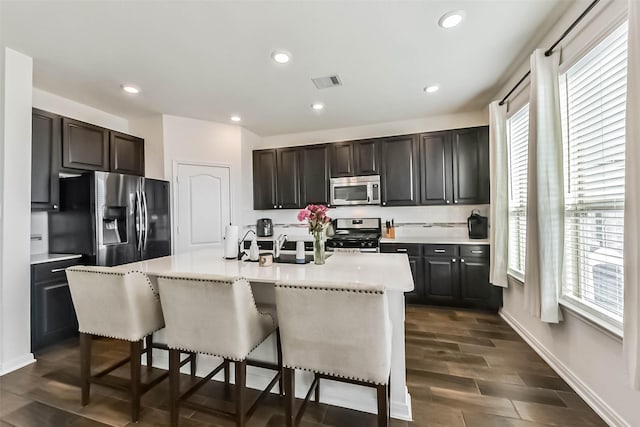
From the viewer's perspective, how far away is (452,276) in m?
3.49

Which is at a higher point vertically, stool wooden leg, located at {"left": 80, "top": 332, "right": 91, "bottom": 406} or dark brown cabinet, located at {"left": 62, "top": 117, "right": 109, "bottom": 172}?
dark brown cabinet, located at {"left": 62, "top": 117, "right": 109, "bottom": 172}

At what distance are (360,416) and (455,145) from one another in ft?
11.2

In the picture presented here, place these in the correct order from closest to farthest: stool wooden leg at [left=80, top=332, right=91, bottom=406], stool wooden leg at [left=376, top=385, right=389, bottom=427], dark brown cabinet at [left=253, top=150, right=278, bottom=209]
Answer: stool wooden leg at [left=376, top=385, right=389, bottom=427], stool wooden leg at [left=80, top=332, right=91, bottom=406], dark brown cabinet at [left=253, top=150, right=278, bottom=209]

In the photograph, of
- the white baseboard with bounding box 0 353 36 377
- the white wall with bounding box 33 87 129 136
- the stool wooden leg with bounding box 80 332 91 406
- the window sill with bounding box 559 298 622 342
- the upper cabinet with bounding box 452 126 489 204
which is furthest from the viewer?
the upper cabinet with bounding box 452 126 489 204

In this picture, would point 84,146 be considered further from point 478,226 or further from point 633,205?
point 478,226

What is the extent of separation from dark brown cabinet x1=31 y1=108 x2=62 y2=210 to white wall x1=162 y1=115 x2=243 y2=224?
3.75ft

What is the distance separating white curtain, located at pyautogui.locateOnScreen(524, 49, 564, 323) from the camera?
1951mm

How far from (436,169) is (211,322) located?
3.47m

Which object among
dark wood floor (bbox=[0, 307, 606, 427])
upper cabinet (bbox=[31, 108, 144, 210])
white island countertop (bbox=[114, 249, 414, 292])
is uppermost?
upper cabinet (bbox=[31, 108, 144, 210])

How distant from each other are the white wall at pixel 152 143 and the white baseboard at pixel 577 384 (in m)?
4.66

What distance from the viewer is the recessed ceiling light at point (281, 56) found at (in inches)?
93.1

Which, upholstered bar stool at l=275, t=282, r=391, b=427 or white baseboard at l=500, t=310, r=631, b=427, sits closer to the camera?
upholstered bar stool at l=275, t=282, r=391, b=427

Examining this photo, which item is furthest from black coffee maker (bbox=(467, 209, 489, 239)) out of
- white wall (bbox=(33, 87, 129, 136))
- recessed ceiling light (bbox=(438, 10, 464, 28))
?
white wall (bbox=(33, 87, 129, 136))

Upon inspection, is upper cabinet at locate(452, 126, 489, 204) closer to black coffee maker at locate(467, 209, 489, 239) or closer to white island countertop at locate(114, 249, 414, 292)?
black coffee maker at locate(467, 209, 489, 239)
